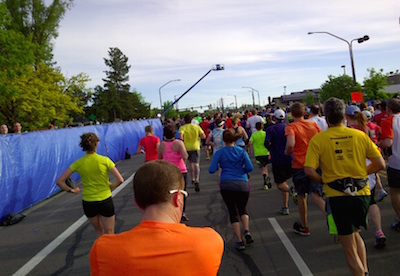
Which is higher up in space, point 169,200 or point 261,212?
point 169,200

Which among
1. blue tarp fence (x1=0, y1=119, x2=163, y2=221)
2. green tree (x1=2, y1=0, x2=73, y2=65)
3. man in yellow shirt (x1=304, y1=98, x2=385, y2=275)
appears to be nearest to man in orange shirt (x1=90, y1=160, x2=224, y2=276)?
man in yellow shirt (x1=304, y1=98, x2=385, y2=275)

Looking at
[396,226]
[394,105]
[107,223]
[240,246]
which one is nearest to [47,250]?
[107,223]

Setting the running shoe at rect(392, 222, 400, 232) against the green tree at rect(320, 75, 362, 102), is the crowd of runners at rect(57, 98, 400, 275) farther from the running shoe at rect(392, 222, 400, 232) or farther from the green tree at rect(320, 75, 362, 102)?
the green tree at rect(320, 75, 362, 102)

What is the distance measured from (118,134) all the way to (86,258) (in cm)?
1462

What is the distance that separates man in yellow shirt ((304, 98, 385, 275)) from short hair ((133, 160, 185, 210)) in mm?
2235

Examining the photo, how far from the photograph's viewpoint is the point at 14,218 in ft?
26.1

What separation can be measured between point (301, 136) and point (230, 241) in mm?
1867

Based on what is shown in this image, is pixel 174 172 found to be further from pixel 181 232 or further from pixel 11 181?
pixel 11 181

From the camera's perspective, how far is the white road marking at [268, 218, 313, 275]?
14.6 ft

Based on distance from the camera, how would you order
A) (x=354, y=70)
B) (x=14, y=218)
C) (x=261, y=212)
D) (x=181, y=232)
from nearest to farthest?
(x=181, y=232), (x=261, y=212), (x=14, y=218), (x=354, y=70)

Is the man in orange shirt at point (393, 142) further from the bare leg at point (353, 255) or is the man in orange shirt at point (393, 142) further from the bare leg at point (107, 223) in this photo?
the bare leg at point (107, 223)

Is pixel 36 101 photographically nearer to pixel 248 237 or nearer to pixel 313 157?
pixel 248 237

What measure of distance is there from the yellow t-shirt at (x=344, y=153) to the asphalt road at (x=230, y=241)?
137cm

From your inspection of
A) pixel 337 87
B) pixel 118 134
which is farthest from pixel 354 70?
pixel 337 87
